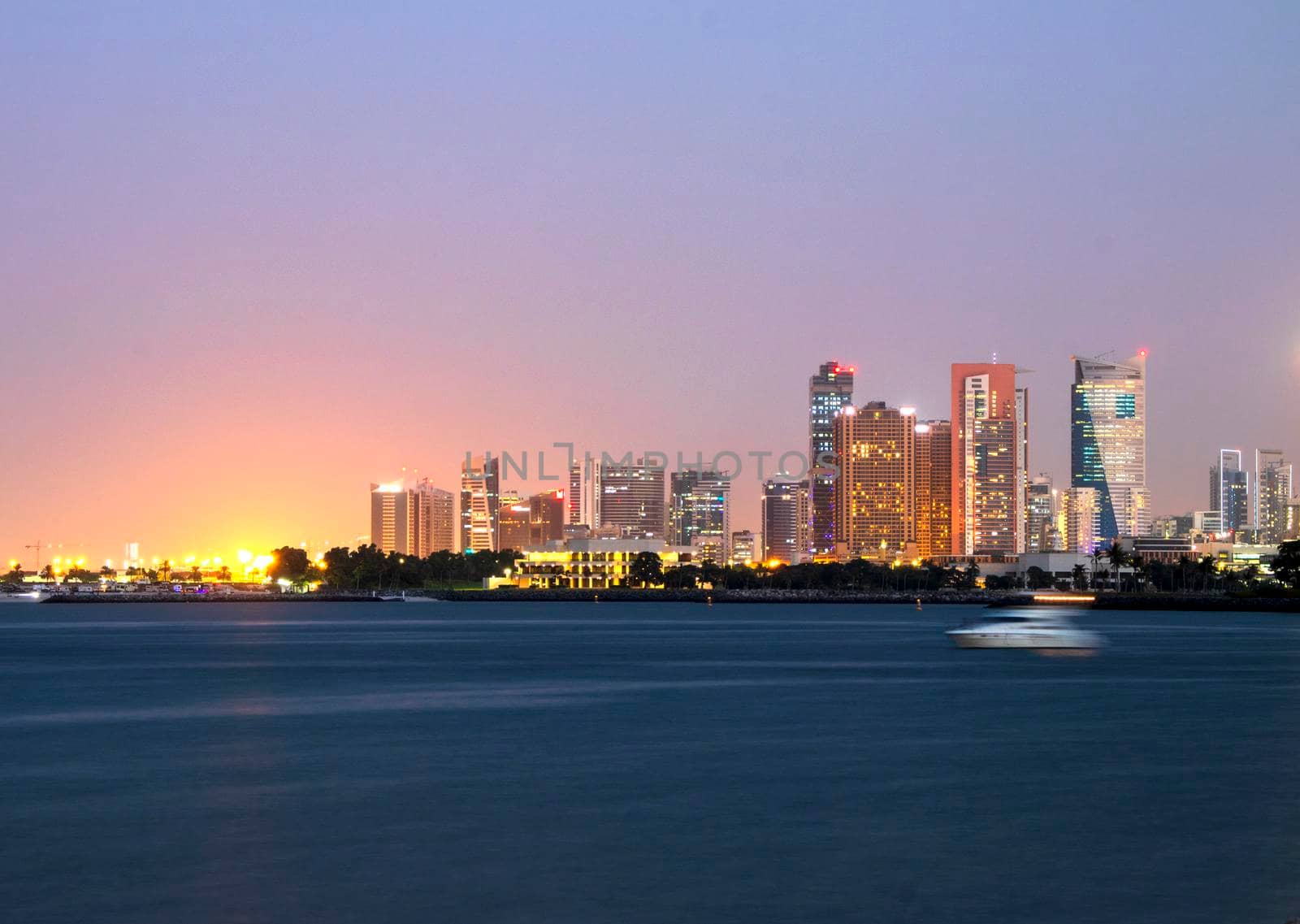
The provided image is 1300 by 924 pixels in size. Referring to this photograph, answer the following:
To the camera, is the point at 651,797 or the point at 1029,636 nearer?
the point at 651,797

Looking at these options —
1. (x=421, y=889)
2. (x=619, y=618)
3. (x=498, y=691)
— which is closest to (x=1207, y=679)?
(x=498, y=691)

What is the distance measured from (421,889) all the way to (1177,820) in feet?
46.0

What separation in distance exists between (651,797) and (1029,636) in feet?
234

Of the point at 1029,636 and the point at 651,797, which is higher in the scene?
the point at 651,797

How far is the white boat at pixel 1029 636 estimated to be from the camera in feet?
324

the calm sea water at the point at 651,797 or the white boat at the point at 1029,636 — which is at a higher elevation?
the calm sea water at the point at 651,797

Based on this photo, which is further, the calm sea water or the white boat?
the white boat

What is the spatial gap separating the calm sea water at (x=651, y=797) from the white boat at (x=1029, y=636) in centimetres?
2575

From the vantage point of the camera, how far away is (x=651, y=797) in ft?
105

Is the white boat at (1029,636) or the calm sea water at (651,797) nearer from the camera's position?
the calm sea water at (651,797)

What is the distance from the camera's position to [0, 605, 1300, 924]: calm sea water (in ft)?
→ 72.9

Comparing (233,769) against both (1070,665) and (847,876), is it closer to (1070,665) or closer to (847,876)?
(847,876)

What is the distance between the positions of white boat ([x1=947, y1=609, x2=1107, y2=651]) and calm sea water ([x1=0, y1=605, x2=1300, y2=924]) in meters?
25.7

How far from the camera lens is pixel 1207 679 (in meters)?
69.9
